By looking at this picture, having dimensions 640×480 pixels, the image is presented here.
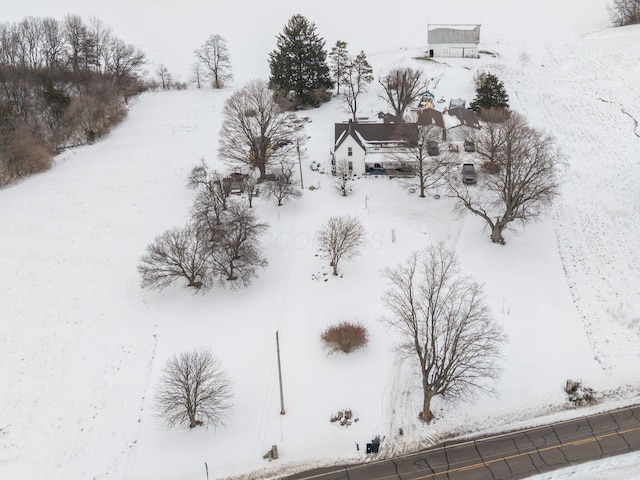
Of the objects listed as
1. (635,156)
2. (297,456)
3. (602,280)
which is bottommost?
(297,456)

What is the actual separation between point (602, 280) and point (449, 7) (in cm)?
9000

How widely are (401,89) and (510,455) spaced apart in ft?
152

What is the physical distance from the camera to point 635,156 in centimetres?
5084

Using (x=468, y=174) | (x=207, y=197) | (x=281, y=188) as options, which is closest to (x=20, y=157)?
(x=207, y=197)

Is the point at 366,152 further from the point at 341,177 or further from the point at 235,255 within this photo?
the point at 235,255

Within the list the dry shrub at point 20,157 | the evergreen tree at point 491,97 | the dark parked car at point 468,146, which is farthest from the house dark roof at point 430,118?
the dry shrub at point 20,157

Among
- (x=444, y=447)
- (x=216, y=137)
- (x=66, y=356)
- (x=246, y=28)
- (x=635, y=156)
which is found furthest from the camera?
(x=246, y=28)

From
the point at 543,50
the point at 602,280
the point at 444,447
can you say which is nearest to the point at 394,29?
the point at 543,50

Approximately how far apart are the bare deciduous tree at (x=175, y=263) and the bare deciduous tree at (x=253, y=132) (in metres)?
14.5

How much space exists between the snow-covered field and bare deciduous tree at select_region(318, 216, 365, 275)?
36.5 inches

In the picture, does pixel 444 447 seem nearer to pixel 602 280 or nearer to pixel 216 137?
pixel 602 280

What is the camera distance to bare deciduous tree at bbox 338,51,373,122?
67.8m

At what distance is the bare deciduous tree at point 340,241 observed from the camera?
38938 mm

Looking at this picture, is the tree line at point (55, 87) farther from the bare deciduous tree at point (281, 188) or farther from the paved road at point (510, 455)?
the paved road at point (510, 455)
